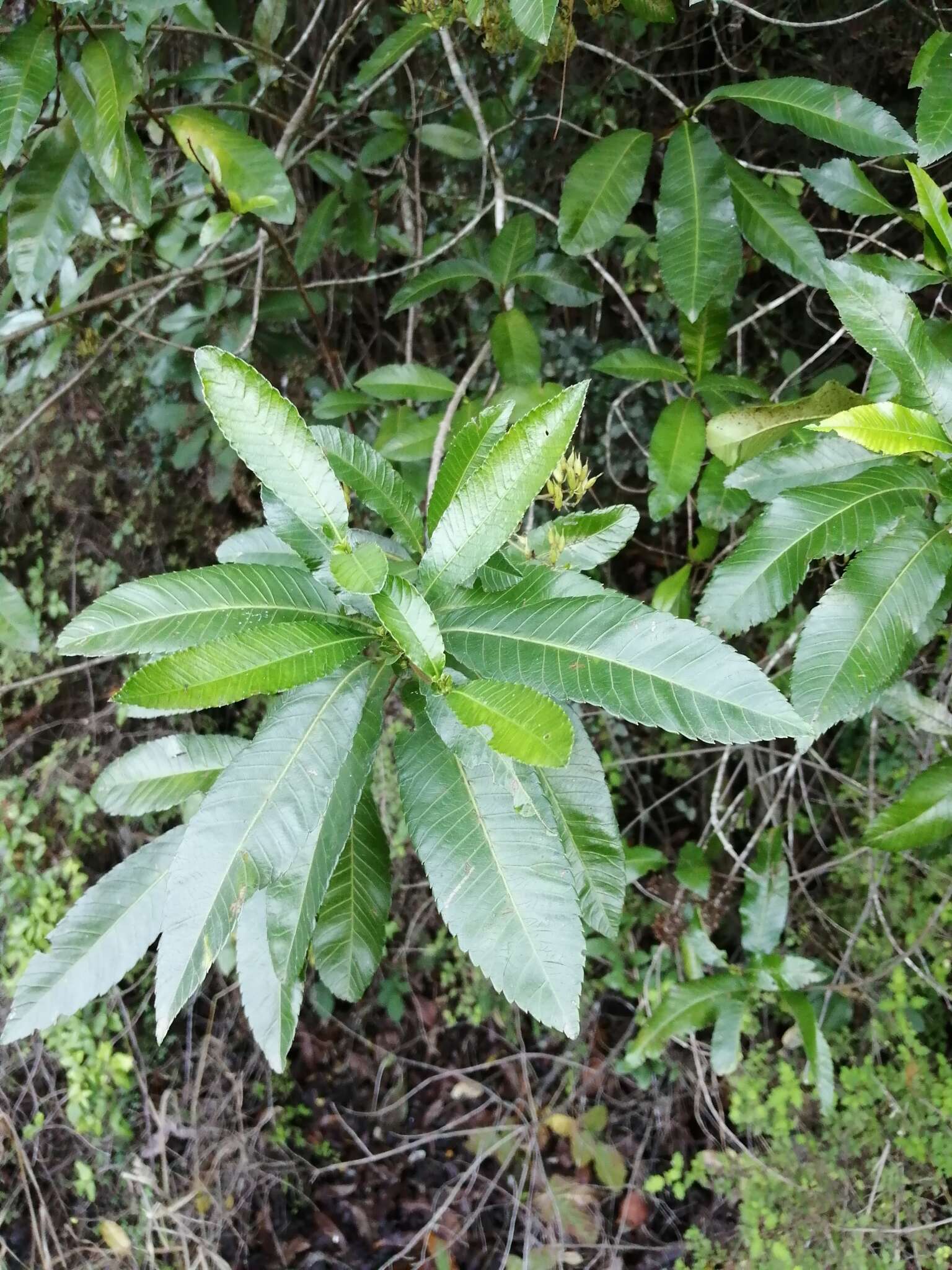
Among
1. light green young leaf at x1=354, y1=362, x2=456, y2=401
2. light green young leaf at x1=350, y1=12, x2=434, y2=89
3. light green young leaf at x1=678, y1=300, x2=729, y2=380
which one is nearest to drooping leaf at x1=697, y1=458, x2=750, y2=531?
light green young leaf at x1=678, y1=300, x2=729, y2=380

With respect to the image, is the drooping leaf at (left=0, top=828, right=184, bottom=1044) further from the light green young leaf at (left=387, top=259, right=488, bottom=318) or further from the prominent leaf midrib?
the light green young leaf at (left=387, top=259, right=488, bottom=318)

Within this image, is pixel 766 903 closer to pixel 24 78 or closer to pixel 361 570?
pixel 361 570

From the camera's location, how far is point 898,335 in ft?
3.17

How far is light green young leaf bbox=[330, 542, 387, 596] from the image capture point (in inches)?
29.4

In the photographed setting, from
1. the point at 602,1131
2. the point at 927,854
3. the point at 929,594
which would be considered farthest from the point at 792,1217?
the point at 929,594

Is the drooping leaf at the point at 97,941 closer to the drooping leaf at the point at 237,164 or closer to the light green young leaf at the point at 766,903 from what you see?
the drooping leaf at the point at 237,164

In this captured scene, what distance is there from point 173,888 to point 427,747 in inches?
10.8

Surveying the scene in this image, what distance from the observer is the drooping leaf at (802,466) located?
3.42ft

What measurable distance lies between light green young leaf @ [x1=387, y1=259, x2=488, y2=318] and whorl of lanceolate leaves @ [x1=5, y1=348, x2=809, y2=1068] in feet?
2.87

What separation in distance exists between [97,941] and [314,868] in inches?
16.0

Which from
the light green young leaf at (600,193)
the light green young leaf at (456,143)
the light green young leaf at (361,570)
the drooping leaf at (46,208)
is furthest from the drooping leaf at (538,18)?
the light green young leaf at (456,143)

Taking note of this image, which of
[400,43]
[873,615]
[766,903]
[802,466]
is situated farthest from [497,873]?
[400,43]

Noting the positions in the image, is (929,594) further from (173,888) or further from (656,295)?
(656,295)

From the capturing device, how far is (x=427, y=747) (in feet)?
2.76
